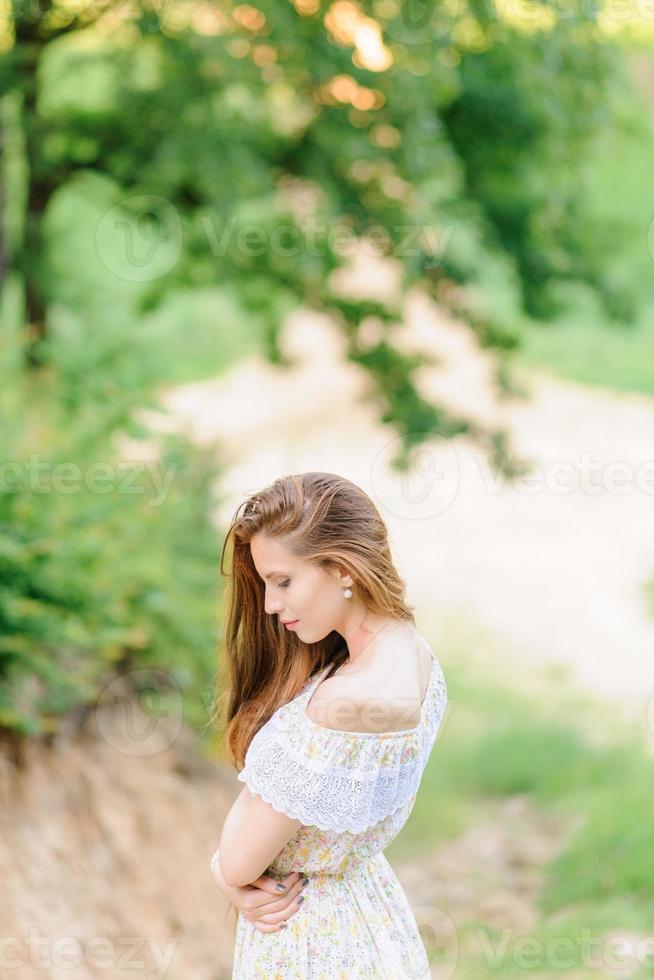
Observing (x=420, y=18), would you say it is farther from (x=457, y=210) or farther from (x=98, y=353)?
(x=98, y=353)

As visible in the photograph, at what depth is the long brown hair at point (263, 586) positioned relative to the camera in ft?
6.16

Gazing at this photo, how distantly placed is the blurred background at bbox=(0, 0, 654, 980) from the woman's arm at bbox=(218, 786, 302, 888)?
1908 mm

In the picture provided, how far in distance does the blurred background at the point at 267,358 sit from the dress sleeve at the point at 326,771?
2031mm

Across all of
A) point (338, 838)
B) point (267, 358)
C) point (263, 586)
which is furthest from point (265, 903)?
point (267, 358)

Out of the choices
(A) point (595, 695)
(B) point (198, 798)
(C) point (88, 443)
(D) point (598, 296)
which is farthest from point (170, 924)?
(A) point (595, 695)

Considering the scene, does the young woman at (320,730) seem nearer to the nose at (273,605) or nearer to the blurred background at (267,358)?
the nose at (273,605)

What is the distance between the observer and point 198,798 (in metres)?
5.62

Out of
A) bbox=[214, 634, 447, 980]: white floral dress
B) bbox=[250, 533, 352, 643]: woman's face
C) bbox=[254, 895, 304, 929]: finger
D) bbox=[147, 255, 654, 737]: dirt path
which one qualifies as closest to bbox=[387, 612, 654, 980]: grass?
bbox=[147, 255, 654, 737]: dirt path

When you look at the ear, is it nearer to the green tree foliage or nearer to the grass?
the green tree foliage

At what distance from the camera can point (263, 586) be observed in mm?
2061

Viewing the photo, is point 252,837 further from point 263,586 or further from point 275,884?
point 263,586

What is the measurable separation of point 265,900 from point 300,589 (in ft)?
1.83

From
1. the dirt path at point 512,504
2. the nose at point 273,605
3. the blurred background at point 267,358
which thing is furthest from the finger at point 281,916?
the dirt path at point 512,504

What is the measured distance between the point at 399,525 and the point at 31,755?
42.7 ft
